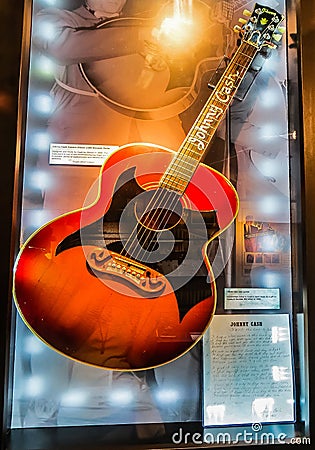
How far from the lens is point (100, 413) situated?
3.03 ft

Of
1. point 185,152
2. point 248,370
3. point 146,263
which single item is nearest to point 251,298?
Answer: point 248,370

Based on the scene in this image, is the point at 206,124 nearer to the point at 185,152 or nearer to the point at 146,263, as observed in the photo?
the point at 185,152

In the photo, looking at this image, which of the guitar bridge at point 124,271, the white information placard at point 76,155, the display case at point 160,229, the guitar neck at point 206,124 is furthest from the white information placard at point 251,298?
the white information placard at point 76,155

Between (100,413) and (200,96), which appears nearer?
(100,413)

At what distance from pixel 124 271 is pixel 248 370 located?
411mm

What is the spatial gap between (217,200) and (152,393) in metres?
0.52

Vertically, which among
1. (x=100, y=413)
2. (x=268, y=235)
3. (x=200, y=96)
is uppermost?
(x=200, y=96)

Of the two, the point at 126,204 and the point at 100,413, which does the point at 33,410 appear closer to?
the point at 100,413

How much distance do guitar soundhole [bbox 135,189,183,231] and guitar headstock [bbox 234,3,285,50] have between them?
52cm

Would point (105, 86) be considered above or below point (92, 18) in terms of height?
below

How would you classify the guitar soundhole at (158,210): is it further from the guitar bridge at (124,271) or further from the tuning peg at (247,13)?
the tuning peg at (247,13)

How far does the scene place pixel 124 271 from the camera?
36.4 inches

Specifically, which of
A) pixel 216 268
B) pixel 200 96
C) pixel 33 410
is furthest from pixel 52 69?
pixel 33 410

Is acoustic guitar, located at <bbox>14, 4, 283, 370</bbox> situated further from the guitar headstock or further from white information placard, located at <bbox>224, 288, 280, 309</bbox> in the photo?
the guitar headstock
